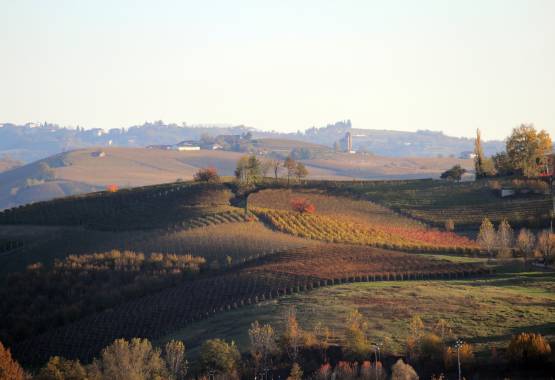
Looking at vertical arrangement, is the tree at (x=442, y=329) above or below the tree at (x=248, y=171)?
below

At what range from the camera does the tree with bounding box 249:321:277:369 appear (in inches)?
2007

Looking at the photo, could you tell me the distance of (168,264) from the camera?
80562 mm

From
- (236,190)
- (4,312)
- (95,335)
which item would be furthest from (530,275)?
(236,190)

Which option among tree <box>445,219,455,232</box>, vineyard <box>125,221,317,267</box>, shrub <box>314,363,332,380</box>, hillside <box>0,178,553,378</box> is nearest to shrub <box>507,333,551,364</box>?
hillside <box>0,178,553,378</box>

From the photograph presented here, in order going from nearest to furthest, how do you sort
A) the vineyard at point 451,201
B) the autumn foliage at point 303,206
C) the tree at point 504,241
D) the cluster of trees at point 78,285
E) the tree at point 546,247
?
the cluster of trees at point 78,285, the tree at point 546,247, the tree at point 504,241, the vineyard at point 451,201, the autumn foliage at point 303,206

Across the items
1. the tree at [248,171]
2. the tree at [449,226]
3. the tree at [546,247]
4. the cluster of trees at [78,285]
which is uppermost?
the tree at [248,171]

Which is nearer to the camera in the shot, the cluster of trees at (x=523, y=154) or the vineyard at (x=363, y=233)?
the vineyard at (x=363, y=233)

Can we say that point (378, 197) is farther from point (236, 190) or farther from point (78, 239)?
point (78, 239)

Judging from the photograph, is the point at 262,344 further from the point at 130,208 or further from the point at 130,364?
the point at 130,208

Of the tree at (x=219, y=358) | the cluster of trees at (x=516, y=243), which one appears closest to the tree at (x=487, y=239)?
the cluster of trees at (x=516, y=243)

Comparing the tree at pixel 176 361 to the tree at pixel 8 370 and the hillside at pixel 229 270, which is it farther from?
the tree at pixel 8 370

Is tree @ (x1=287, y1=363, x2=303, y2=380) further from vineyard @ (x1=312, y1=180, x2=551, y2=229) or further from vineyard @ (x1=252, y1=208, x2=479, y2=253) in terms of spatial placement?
vineyard @ (x1=312, y1=180, x2=551, y2=229)

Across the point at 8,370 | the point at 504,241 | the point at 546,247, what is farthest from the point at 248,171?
the point at 8,370

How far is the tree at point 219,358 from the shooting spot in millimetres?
49556
